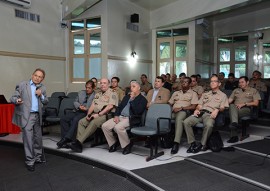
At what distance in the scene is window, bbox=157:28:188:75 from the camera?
874cm

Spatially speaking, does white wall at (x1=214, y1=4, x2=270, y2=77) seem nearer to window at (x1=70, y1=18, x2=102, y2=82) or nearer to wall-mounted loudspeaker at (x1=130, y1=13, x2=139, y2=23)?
wall-mounted loudspeaker at (x1=130, y1=13, x2=139, y2=23)

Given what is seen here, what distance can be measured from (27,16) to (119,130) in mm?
4796

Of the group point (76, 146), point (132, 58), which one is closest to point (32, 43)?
point (132, 58)

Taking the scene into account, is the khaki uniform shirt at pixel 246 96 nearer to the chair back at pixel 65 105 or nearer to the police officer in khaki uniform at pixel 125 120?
the police officer in khaki uniform at pixel 125 120

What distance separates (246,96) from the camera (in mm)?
4457

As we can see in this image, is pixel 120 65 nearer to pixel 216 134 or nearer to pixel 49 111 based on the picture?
pixel 49 111

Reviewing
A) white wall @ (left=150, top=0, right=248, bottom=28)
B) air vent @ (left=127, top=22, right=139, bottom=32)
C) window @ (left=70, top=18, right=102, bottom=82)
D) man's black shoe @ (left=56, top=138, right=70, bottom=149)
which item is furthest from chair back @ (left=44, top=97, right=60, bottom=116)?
white wall @ (left=150, top=0, right=248, bottom=28)

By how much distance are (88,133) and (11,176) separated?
1217 millimetres

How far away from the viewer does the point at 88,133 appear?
157 inches

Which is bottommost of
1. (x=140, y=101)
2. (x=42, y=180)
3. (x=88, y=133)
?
(x=42, y=180)

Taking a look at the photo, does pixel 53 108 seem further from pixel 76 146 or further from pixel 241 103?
pixel 241 103

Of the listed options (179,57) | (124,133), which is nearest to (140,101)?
(124,133)

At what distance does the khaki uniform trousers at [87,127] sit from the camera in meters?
4.00

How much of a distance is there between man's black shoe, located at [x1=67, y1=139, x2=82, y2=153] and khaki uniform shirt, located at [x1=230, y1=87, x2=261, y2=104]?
2.79 meters
